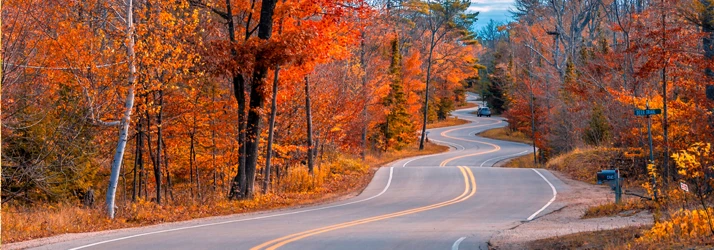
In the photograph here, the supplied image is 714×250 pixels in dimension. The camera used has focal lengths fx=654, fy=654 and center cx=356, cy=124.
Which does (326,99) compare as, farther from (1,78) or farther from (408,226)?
(1,78)

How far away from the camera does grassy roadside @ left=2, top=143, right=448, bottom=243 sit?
13.4 metres

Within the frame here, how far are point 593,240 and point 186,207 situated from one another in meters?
11.4

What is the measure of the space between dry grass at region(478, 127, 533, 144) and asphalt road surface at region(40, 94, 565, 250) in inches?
1538

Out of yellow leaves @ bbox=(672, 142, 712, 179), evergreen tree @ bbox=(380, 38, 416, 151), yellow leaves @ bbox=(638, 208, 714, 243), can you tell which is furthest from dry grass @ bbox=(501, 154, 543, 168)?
yellow leaves @ bbox=(638, 208, 714, 243)

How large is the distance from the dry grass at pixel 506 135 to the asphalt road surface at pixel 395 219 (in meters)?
39.1

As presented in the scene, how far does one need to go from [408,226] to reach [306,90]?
12608 millimetres

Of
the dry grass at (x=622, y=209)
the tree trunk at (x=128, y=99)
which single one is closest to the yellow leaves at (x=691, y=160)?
the dry grass at (x=622, y=209)

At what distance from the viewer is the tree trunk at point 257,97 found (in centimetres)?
2003

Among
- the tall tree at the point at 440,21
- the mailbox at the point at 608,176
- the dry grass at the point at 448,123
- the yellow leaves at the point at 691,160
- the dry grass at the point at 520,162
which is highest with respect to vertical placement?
the tall tree at the point at 440,21

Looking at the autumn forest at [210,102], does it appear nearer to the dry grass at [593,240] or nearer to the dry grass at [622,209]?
the dry grass at [622,209]

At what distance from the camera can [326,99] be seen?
29.6m

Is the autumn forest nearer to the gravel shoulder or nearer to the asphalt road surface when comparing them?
the gravel shoulder

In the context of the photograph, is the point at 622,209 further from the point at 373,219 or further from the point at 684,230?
the point at 684,230

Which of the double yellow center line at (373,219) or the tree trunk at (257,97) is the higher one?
the tree trunk at (257,97)
